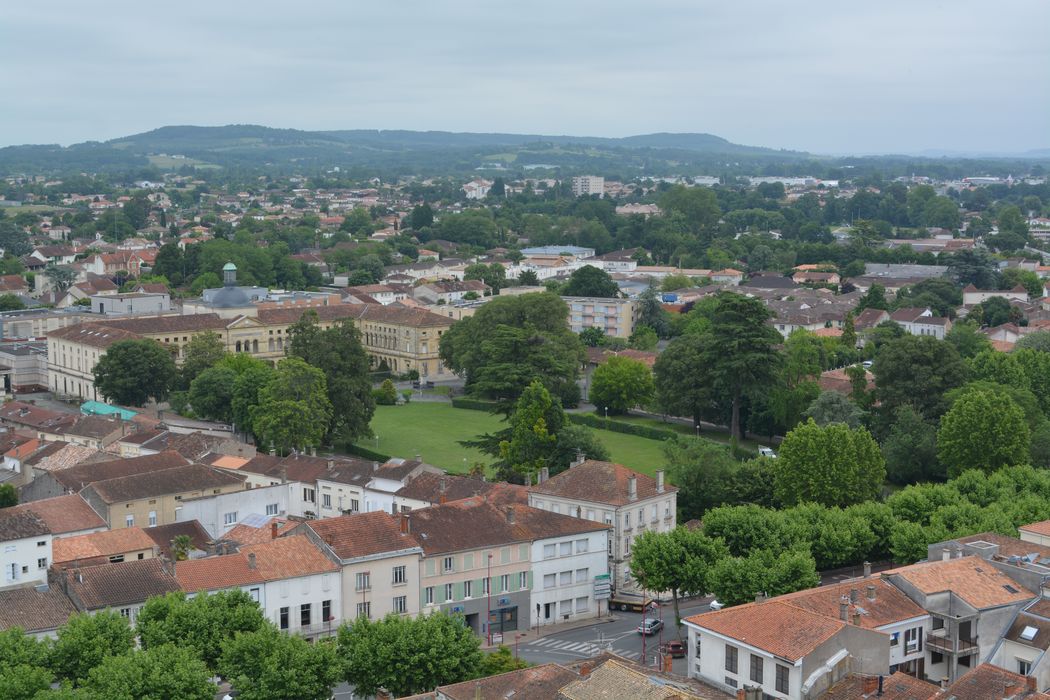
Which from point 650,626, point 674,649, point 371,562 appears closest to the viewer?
point 674,649

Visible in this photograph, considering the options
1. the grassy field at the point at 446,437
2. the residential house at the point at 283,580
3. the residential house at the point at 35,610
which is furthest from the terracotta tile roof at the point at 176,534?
the grassy field at the point at 446,437

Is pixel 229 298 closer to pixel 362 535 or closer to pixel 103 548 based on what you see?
pixel 103 548

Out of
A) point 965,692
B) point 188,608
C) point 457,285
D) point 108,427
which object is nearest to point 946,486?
point 965,692

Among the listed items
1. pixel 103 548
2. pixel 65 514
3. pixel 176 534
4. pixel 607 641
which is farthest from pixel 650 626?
pixel 65 514

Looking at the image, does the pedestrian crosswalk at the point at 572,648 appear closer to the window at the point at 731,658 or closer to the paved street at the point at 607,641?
the paved street at the point at 607,641

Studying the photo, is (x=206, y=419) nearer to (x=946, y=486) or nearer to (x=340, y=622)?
(x=340, y=622)

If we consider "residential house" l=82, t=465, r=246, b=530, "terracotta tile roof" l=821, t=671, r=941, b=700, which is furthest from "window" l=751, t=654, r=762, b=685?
"residential house" l=82, t=465, r=246, b=530

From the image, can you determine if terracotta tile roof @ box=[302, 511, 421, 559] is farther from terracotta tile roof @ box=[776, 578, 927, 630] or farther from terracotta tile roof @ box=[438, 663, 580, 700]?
terracotta tile roof @ box=[776, 578, 927, 630]
